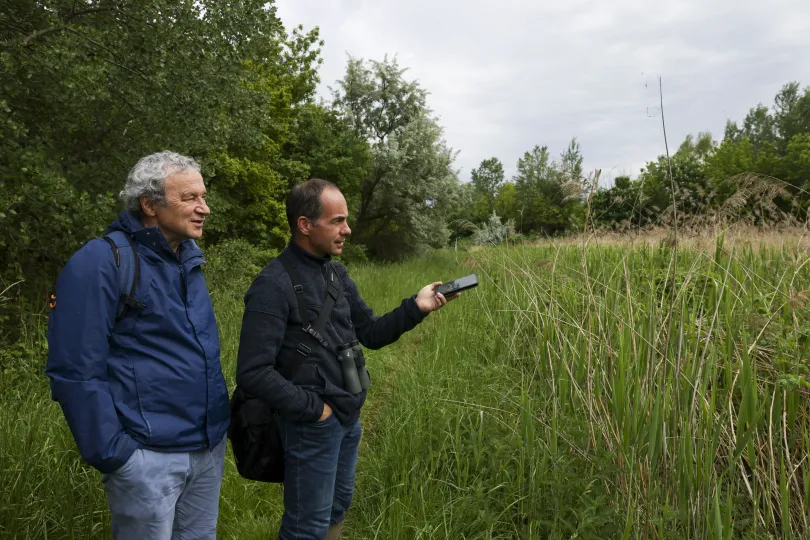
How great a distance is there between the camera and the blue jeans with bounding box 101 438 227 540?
5.01 feet

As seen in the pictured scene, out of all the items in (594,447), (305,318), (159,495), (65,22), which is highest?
(65,22)

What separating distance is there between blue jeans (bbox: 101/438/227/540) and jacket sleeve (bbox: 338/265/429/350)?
0.88 m

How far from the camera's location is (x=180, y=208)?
1.75m

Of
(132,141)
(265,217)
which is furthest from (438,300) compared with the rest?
(265,217)

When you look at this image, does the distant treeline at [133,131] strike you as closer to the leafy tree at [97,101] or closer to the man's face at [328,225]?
the leafy tree at [97,101]

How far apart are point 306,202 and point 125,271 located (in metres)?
0.71

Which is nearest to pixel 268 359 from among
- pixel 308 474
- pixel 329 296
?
pixel 329 296

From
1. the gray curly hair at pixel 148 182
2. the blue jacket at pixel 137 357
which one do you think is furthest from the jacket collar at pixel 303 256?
the gray curly hair at pixel 148 182

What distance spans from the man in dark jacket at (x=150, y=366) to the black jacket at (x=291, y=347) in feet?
0.61

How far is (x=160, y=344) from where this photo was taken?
5.37ft

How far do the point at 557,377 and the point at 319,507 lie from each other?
5.33 ft

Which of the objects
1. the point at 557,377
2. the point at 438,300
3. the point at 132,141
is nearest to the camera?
the point at 438,300

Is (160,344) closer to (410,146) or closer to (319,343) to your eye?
(319,343)

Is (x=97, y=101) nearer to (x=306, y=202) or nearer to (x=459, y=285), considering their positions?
(x=306, y=202)
